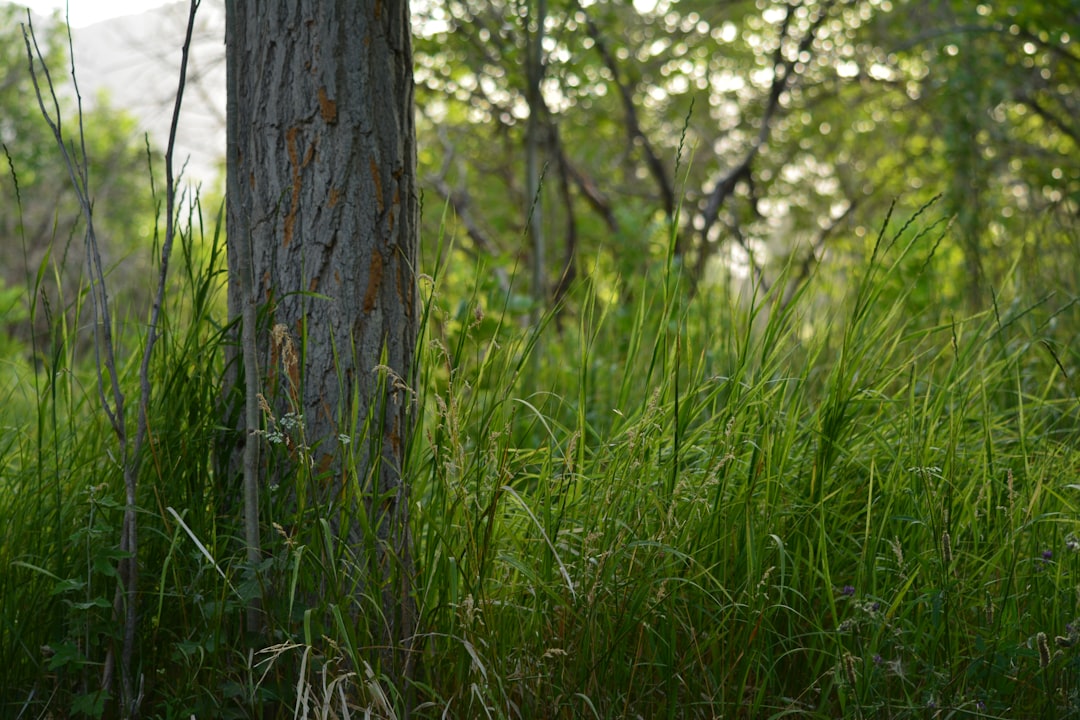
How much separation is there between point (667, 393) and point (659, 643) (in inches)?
19.9

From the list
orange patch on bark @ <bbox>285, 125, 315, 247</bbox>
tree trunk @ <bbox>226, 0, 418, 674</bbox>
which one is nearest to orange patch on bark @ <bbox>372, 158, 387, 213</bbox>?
tree trunk @ <bbox>226, 0, 418, 674</bbox>

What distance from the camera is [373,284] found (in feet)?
6.38

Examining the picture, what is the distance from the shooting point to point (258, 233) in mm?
1971

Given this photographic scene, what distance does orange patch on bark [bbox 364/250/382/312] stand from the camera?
194 centimetres

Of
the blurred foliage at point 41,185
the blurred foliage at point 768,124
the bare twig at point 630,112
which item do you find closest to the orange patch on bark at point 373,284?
the blurred foliage at point 768,124

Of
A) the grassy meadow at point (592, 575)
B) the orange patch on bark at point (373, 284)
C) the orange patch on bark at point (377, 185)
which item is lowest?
the grassy meadow at point (592, 575)

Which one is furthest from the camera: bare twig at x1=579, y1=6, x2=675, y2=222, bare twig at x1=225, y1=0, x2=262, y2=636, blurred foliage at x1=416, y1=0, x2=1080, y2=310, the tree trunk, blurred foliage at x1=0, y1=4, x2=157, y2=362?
blurred foliage at x1=0, y1=4, x2=157, y2=362

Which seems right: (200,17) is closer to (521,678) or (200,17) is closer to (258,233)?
(258,233)

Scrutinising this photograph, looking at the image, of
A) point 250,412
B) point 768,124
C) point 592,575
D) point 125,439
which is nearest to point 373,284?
point 250,412

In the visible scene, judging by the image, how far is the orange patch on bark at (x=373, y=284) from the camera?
76.4 inches

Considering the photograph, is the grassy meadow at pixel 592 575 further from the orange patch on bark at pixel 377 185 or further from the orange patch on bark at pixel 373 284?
the orange patch on bark at pixel 377 185

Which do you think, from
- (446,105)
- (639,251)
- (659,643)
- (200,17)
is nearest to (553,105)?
(446,105)

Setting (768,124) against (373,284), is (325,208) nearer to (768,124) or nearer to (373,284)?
(373,284)

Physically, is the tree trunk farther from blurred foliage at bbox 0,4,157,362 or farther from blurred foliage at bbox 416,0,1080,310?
blurred foliage at bbox 0,4,157,362
